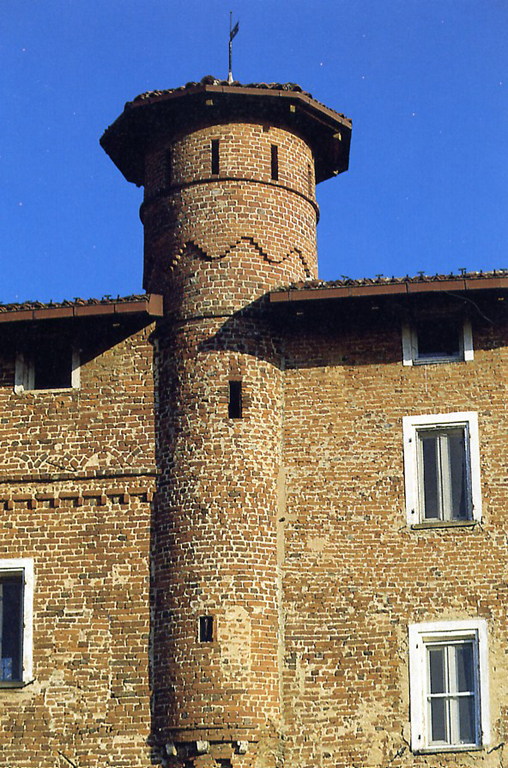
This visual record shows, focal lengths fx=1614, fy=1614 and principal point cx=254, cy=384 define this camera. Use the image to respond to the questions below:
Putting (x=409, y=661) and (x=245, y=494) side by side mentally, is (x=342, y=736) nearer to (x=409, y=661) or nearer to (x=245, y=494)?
(x=409, y=661)

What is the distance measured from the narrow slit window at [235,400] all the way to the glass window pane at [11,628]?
14.8ft

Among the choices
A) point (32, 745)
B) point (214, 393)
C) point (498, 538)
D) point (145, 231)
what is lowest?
point (32, 745)

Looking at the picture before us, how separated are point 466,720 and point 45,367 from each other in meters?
9.46

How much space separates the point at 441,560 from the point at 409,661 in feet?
5.62

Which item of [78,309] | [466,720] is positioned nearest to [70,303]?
[78,309]

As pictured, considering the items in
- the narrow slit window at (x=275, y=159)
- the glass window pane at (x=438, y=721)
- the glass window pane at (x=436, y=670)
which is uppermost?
the narrow slit window at (x=275, y=159)

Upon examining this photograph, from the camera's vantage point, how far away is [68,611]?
26.5 metres

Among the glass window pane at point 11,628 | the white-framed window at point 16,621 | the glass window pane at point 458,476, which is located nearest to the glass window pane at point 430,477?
the glass window pane at point 458,476

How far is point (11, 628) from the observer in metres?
26.7

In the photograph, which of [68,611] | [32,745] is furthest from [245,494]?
[32,745]

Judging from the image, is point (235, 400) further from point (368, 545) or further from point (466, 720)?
point (466, 720)

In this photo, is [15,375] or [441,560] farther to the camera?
[15,375]

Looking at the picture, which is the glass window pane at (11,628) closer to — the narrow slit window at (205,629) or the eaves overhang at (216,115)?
the narrow slit window at (205,629)

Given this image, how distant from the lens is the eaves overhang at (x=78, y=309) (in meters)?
27.4
